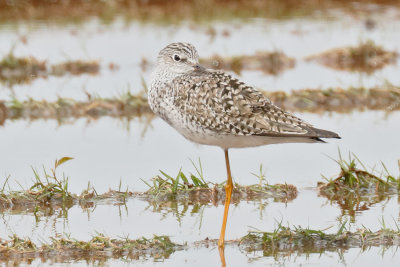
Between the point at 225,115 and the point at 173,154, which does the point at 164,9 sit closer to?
the point at 173,154

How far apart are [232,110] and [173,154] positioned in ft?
11.2

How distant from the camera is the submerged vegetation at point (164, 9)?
2333cm

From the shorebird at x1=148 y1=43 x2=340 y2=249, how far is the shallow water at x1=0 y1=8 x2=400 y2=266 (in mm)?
684

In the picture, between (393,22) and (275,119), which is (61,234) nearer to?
(275,119)

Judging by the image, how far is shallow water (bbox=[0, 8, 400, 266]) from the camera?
8922 mm

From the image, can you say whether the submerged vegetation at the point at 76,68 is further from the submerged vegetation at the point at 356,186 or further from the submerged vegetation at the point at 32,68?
the submerged vegetation at the point at 356,186

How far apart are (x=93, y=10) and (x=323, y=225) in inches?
657

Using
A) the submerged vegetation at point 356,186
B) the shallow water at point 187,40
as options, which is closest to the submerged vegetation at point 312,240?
the submerged vegetation at point 356,186

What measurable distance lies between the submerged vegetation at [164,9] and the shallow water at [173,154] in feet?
6.07

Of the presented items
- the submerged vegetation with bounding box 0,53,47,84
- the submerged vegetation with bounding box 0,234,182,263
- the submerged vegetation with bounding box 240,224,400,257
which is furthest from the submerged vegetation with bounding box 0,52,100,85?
the submerged vegetation with bounding box 240,224,400,257

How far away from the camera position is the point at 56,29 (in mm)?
22031

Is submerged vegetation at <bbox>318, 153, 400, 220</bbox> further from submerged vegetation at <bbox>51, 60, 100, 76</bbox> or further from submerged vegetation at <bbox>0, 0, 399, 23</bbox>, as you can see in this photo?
submerged vegetation at <bbox>0, 0, 399, 23</bbox>

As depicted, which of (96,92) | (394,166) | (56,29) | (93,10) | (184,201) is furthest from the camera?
(93,10)

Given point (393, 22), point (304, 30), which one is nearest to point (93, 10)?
point (304, 30)
